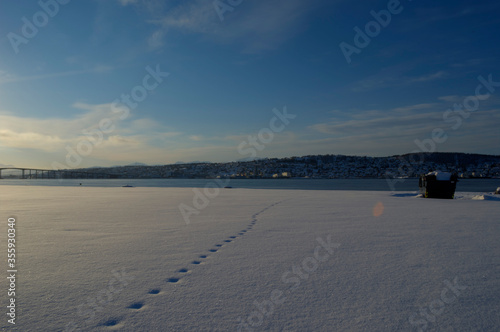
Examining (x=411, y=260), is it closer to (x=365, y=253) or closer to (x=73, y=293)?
(x=365, y=253)

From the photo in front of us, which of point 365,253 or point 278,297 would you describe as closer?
point 278,297

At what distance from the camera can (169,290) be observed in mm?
3719

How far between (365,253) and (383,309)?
2.22 meters

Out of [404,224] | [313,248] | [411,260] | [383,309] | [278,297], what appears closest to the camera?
[383,309]

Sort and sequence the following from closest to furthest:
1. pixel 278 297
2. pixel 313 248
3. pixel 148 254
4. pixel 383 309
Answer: pixel 383 309, pixel 278 297, pixel 148 254, pixel 313 248

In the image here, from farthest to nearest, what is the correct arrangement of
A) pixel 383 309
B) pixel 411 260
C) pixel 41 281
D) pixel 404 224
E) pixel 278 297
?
1. pixel 404 224
2. pixel 411 260
3. pixel 41 281
4. pixel 278 297
5. pixel 383 309

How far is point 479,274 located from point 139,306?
4.42 meters

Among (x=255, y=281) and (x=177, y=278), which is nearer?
(x=255, y=281)

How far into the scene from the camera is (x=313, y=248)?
5797 millimetres

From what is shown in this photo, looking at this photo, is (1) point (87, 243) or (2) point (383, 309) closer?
(2) point (383, 309)

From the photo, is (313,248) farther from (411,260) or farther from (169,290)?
(169,290)

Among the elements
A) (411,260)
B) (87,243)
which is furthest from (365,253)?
(87,243)

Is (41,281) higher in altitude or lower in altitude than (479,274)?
higher

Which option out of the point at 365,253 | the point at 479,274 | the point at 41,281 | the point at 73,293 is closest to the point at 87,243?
the point at 41,281
